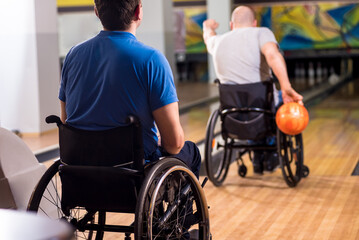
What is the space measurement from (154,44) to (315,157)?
3.27m

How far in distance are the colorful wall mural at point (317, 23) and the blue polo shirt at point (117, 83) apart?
10.4m

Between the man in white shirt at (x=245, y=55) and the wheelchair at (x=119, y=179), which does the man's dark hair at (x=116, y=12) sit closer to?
the wheelchair at (x=119, y=179)

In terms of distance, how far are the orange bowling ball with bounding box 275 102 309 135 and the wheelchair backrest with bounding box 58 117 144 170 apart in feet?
4.93

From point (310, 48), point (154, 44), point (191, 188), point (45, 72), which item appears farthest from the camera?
point (310, 48)

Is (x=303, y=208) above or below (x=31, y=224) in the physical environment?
below

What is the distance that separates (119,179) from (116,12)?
540mm

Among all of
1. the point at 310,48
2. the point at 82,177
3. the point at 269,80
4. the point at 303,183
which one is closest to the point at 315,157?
the point at 303,183

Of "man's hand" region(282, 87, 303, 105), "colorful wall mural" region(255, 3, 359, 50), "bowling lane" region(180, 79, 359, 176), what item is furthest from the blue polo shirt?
"colorful wall mural" region(255, 3, 359, 50)

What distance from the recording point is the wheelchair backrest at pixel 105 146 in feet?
6.13

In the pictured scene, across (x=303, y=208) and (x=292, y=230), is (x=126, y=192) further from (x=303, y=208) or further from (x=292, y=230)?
(x=303, y=208)

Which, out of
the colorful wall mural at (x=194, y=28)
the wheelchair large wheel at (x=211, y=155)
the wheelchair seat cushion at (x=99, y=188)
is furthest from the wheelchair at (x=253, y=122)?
the colorful wall mural at (x=194, y=28)

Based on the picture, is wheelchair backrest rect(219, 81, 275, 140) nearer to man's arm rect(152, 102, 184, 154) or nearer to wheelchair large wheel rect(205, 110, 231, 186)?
wheelchair large wheel rect(205, 110, 231, 186)

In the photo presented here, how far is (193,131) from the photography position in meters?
6.23

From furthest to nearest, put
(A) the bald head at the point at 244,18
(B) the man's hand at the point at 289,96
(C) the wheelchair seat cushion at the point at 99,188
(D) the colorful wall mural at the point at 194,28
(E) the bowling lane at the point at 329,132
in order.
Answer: (D) the colorful wall mural at the point at 194,28
(E) the bowling lane at the point at 329,132
(A) the bald head at the point at 244,18
(B) the man's hand at the point at 289,96
(C) the wheelchair seat cushion at the point at 99,188
